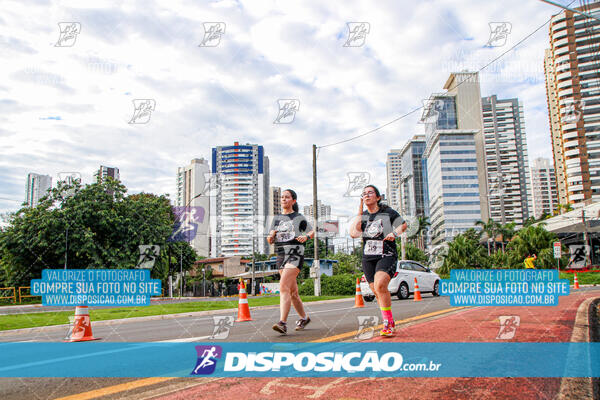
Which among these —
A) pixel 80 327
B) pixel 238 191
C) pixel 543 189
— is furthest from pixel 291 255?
pixel 543 189

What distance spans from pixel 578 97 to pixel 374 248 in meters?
118

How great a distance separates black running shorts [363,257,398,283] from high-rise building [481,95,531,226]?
179241 millimetres

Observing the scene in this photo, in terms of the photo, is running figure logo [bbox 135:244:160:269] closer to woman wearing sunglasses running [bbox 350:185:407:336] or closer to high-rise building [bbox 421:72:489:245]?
woman wearing sunglasses running [bbox 350:185:407:336]

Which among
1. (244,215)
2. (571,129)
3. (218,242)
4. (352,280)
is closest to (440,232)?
(571,129)

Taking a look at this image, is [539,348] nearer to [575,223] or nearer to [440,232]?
[575,223]

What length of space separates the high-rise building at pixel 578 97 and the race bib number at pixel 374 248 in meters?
109

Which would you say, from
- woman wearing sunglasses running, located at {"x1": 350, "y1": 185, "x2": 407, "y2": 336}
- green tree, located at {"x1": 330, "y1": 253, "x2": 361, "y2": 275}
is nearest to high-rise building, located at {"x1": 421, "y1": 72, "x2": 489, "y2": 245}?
green tree, located at {"x1": 330, "y1": 253, "x2": 361, "y2": 275}

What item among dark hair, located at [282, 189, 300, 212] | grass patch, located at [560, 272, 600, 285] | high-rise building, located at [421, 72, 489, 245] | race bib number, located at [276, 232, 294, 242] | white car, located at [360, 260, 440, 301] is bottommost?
grass patch, located at [560, 272, 600, 285]

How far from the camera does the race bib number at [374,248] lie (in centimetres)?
520

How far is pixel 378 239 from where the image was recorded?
5.24 meters

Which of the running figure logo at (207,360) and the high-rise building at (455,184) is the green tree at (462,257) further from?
the high-rise building at (455,184)

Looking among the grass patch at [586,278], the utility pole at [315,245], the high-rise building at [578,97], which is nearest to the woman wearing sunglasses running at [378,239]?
the utility pole at [315,245]

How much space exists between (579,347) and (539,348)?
316mm

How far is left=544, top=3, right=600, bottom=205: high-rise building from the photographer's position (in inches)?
3858
